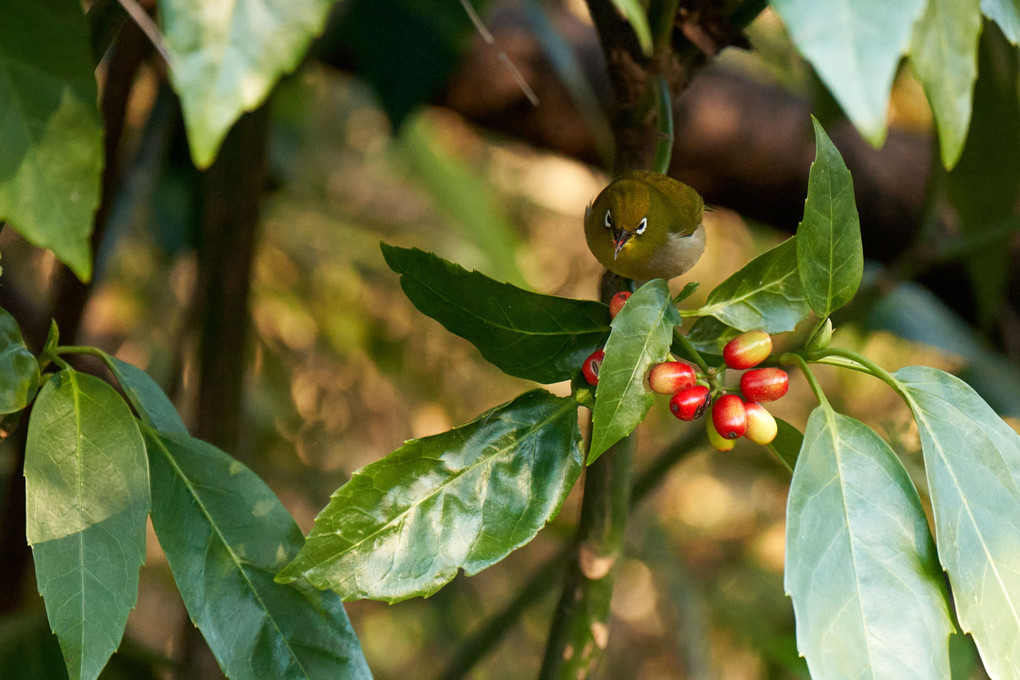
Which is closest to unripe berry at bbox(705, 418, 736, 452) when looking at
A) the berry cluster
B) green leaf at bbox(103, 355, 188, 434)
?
the berry cluster

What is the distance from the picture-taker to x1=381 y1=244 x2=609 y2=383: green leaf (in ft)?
1.05

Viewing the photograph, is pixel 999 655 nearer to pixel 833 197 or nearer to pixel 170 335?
pixel 833 197

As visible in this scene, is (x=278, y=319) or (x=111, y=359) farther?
(x=278, y=319)

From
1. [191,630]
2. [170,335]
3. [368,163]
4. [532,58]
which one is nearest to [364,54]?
[532,58]

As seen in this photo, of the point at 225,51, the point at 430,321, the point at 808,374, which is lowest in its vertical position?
the point at 430,321

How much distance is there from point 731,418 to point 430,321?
138cm

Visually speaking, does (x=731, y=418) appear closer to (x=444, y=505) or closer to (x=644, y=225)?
(x=444, y=505)

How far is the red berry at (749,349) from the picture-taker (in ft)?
1.01

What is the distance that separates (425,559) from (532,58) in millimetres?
979

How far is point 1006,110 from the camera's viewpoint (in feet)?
2.14

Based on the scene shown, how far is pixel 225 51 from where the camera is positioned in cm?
22

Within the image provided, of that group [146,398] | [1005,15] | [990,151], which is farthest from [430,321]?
[1005,15]

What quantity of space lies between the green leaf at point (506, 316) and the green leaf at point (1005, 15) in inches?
6.9

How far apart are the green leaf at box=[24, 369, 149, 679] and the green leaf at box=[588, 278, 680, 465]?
0.18m
